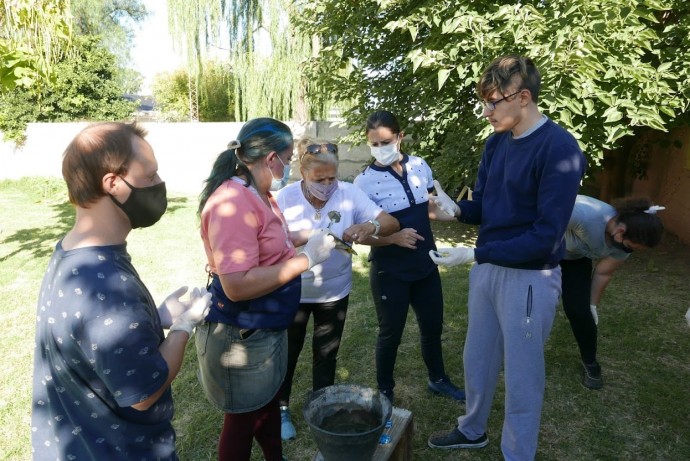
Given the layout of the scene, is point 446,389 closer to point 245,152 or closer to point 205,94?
point 245,152

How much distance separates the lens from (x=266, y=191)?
1988 mm

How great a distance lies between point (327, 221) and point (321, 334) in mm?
657

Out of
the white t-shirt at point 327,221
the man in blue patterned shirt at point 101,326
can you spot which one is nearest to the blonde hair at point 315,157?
the white t-shirt at point 327,221

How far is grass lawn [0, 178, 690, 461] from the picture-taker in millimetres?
2816

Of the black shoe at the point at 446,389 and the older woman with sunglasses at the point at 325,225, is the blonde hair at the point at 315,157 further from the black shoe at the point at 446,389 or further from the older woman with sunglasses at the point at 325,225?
the black shoe at the point at 446,389

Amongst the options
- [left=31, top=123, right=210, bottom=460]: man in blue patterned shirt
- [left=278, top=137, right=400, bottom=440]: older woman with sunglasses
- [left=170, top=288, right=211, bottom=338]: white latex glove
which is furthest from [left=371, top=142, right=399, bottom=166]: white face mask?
[left=31, top=123, right=210, bottom=460]: man in blue patterned shirt

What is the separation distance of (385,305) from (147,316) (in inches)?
71.8

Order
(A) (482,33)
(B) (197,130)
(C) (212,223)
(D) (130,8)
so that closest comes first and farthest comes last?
(C) (212,223) → (A) (482,33) → (B) (197,130) → (D) (130,8)

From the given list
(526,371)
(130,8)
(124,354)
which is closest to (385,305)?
(526,371)

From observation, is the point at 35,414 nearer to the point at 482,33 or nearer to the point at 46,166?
the point at 482,33

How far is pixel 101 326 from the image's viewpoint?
1176 mm

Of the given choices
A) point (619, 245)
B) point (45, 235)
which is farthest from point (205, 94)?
point (619, 245)

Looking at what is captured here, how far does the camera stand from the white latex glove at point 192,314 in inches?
58.9

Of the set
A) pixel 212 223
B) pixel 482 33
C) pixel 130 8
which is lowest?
pixel 212 223
